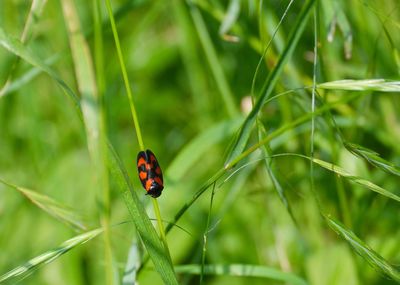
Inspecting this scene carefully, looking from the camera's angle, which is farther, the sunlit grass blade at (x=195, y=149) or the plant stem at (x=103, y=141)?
the sunlit grass blade at (x=195, y=149)

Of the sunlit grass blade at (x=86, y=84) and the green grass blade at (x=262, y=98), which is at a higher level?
the sunlit grass blade at (x=86, y=84)

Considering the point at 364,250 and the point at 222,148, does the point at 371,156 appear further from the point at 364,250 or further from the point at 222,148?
the point at 222,148

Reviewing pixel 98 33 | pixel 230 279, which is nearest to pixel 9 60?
pixel 230 279

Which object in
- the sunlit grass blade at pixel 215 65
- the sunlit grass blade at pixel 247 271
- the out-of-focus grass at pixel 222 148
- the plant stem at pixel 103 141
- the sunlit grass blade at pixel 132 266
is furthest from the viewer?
the sunlit grass blade at pixel 215 65

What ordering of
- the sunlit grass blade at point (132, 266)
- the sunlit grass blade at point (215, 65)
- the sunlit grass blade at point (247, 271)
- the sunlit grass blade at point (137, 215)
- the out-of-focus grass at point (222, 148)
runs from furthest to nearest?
1. the sunlit grass blade at point (215, 65)
2. the out-of-focus grass at point (222, 148)
3. the sunlit grass blade at point (247, 271)
4. the sunlit grass blade at point (132, 266)
5. the sunlit grass blade at point (137, 215)

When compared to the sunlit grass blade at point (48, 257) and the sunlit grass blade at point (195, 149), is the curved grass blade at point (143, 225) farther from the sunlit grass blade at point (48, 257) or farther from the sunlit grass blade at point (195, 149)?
the sunlit grass blade at point (195, 149)

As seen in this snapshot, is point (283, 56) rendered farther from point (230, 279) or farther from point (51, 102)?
point (51, 102)

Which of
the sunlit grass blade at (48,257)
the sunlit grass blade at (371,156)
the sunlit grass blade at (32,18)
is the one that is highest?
the sunlit grass blade at (32,18)

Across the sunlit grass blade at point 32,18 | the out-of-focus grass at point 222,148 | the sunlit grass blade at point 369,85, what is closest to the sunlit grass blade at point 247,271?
the out-of-focus grass at point 222,148

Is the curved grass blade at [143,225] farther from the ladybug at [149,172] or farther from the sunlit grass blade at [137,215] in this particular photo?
the ladybug at [149,172]
